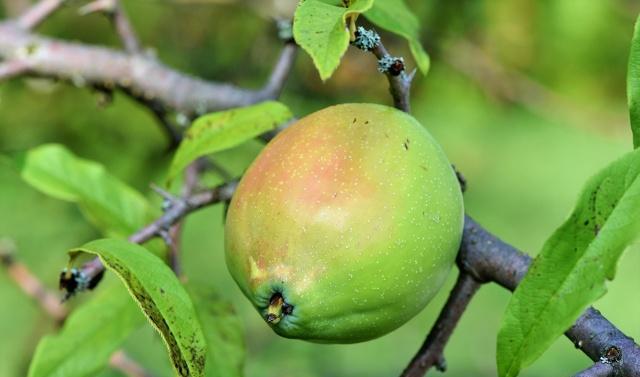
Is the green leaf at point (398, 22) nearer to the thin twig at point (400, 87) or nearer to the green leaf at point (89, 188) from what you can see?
the thin twig at point (400, 87)

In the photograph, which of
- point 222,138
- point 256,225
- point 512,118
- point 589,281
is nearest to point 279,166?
point 256,225

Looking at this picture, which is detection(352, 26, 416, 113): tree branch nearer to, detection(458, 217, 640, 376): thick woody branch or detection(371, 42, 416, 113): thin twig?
detection(371, 42, 416, 113): thin twig

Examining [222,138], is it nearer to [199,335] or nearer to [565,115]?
[199,335]

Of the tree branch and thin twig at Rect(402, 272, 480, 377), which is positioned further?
thin twig at Rect(402, 272, 480, 377)

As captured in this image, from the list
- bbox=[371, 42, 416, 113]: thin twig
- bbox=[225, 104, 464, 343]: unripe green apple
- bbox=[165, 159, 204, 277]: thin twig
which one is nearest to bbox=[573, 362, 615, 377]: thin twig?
bbox=[225, 104, 464, 343]: unripe green apple

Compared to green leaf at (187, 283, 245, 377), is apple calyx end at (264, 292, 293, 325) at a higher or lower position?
higher

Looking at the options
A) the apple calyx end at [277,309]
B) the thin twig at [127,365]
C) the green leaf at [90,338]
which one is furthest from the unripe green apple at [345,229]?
the thin twig at [127,365]
